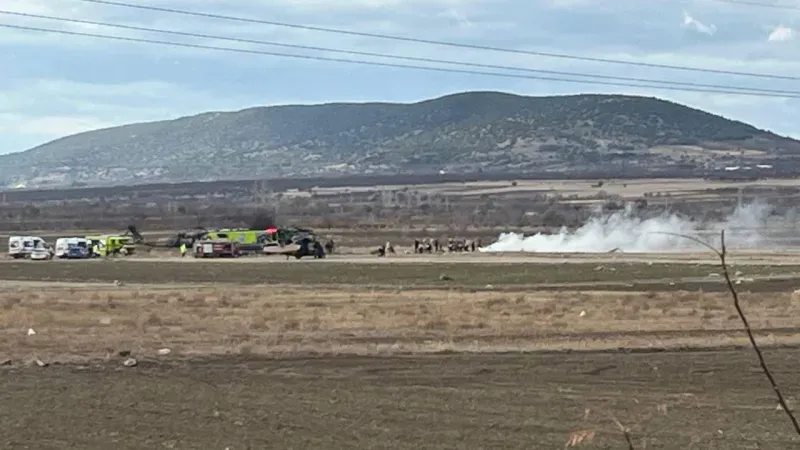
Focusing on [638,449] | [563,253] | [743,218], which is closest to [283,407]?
[638,449]

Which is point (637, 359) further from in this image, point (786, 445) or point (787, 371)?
point (786, 445)

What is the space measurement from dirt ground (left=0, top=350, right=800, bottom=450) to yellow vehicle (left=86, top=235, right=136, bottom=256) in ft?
281

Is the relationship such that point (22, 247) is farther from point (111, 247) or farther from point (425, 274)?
point (425, 274)

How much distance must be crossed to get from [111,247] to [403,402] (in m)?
96.6

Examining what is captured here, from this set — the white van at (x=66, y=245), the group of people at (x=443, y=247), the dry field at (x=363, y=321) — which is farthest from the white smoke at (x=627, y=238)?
the dry field at (x=363, y=321)

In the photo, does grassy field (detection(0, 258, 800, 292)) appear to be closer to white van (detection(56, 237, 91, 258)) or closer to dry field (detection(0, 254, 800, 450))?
dry field (detection(0, 254, 800, 450))

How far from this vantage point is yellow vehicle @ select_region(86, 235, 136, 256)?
115500mm

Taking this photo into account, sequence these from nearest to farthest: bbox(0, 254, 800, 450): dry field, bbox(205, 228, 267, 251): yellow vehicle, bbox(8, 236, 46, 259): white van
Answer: bbox(0, 254, 800, 450): dry field → bbox(8, 236, 46, 259): white van → bbox(205, 228, 267, 251): yellow vehicle

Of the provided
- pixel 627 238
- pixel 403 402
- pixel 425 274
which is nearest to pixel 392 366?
pixel 403 402

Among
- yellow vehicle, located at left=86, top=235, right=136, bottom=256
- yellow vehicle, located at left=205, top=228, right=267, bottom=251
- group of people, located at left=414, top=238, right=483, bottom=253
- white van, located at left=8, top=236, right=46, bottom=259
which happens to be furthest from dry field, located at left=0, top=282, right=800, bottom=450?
yellow vehicle, located at left=86, top=235, right=136, bottom=256

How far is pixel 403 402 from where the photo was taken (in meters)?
24.3

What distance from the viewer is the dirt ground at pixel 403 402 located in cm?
2020

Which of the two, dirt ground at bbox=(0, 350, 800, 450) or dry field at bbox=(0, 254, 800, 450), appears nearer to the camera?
dirt ground at bbox=(0, 350, 800, 450)

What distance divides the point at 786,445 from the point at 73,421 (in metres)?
11.3
